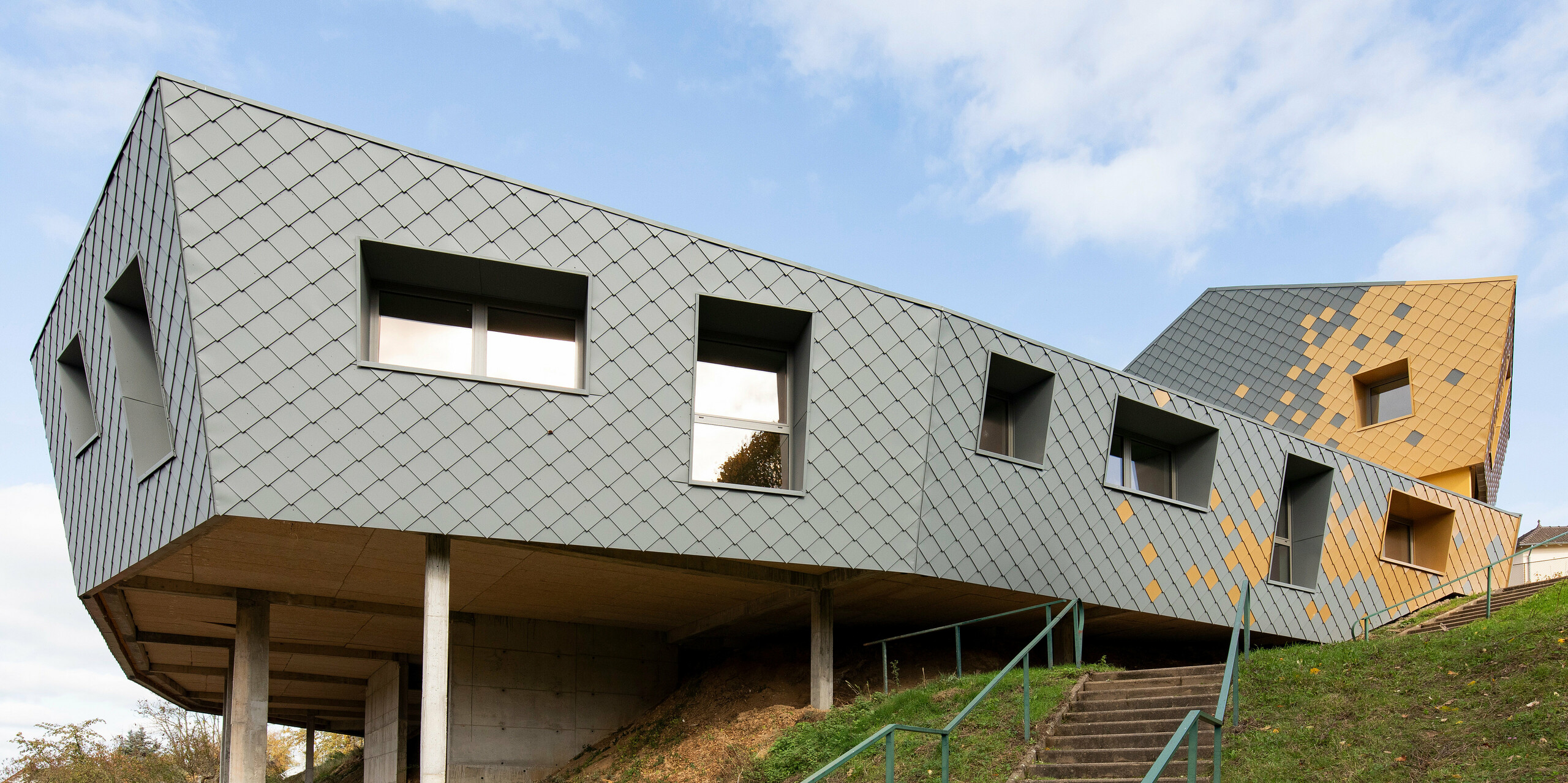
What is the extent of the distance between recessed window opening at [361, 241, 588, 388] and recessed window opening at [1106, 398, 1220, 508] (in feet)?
30.3

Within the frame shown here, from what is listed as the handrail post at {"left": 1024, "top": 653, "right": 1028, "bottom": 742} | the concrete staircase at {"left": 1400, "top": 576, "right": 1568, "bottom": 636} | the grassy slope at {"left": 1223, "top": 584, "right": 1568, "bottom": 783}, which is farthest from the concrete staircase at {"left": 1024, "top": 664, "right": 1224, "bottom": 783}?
the concrete staircase at {"left": 1400, "top": 576, "right": 1568, "bottom": 636}

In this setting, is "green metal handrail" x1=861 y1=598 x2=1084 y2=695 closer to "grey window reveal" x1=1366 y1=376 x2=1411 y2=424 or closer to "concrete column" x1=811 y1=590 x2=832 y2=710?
"concrete column" x1=811 y1=590 x2=832 y2=710

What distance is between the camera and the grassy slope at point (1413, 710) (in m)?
8.55

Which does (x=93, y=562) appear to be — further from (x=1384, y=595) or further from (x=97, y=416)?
(x=1384, y=595)

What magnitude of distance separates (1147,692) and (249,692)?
11040mm

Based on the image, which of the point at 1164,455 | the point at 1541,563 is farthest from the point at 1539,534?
the point at 1164,455

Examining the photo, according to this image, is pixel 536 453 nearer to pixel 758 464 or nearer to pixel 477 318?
pixel 477 318

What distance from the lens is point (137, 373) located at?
13.4 metres

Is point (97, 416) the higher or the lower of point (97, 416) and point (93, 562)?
the higher

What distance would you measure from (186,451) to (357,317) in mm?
2298

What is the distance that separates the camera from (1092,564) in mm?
16750

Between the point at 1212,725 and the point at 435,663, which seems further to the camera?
the point at 435,663

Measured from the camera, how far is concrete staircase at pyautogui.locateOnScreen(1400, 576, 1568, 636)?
737 inches

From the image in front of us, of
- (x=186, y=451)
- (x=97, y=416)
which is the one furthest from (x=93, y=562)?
(x=186, y=451)
